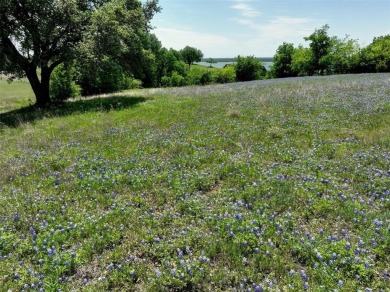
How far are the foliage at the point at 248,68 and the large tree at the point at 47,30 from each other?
67417 mm

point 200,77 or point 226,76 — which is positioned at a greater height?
point 200,77

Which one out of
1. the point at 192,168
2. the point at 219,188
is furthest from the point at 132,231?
the point at 192,168

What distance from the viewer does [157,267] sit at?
13.7ft

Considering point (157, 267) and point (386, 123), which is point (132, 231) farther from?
point (386, 123)

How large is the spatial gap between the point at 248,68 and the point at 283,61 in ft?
37.2

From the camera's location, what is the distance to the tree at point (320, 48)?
6862 centimetres

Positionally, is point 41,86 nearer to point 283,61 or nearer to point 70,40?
point 70,40

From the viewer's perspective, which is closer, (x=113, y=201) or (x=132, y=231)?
(x=132, y=231)

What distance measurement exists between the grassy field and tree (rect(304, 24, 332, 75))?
67.0 metres

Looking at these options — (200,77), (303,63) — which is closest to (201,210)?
(303,63)

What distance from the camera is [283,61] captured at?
279 ft

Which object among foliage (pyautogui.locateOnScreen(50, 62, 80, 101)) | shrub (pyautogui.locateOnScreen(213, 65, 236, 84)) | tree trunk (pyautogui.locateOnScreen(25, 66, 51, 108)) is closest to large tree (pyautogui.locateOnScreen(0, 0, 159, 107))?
tree trunk (pyautogui.locateOnScreen(25, 66, 51, 108))

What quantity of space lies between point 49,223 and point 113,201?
130 centimetres

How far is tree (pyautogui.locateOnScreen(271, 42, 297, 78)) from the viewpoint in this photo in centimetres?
8450
